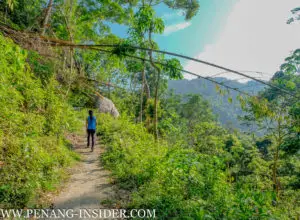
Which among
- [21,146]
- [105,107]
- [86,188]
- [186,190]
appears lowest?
[86,188]

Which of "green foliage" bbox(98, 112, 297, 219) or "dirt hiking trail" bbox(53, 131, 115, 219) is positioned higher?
"green foliage" bbox(98, 112, 297, 219)

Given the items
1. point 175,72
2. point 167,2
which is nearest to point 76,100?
point 167,2

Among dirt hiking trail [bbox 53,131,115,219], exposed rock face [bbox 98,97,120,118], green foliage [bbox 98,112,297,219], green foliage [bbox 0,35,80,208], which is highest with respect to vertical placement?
exposed rock face [bbox 98,97,120,118]

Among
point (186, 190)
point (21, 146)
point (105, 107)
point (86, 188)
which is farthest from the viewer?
point (105, 107)

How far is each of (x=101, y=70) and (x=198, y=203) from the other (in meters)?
15.2

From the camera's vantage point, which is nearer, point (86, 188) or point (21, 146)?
point (21, 146)

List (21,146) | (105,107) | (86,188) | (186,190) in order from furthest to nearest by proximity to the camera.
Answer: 1. (105,107)
2. (86,188)
3. (186,190)
4. (21,146)

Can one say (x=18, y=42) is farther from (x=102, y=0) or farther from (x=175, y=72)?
(x=102, y=0)

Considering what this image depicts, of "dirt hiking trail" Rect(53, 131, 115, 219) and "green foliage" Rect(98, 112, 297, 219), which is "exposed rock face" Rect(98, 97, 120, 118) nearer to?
"dirt hiking trail" Rect(53, 131, 115, 219)

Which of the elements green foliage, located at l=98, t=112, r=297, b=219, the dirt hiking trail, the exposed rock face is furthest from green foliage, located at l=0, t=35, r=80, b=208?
the exposed rock face

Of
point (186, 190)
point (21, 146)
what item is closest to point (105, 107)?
point (21, 146)

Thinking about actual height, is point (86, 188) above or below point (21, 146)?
below

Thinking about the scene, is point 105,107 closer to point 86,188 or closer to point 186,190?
point 86,188

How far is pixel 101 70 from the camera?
1655 cm
